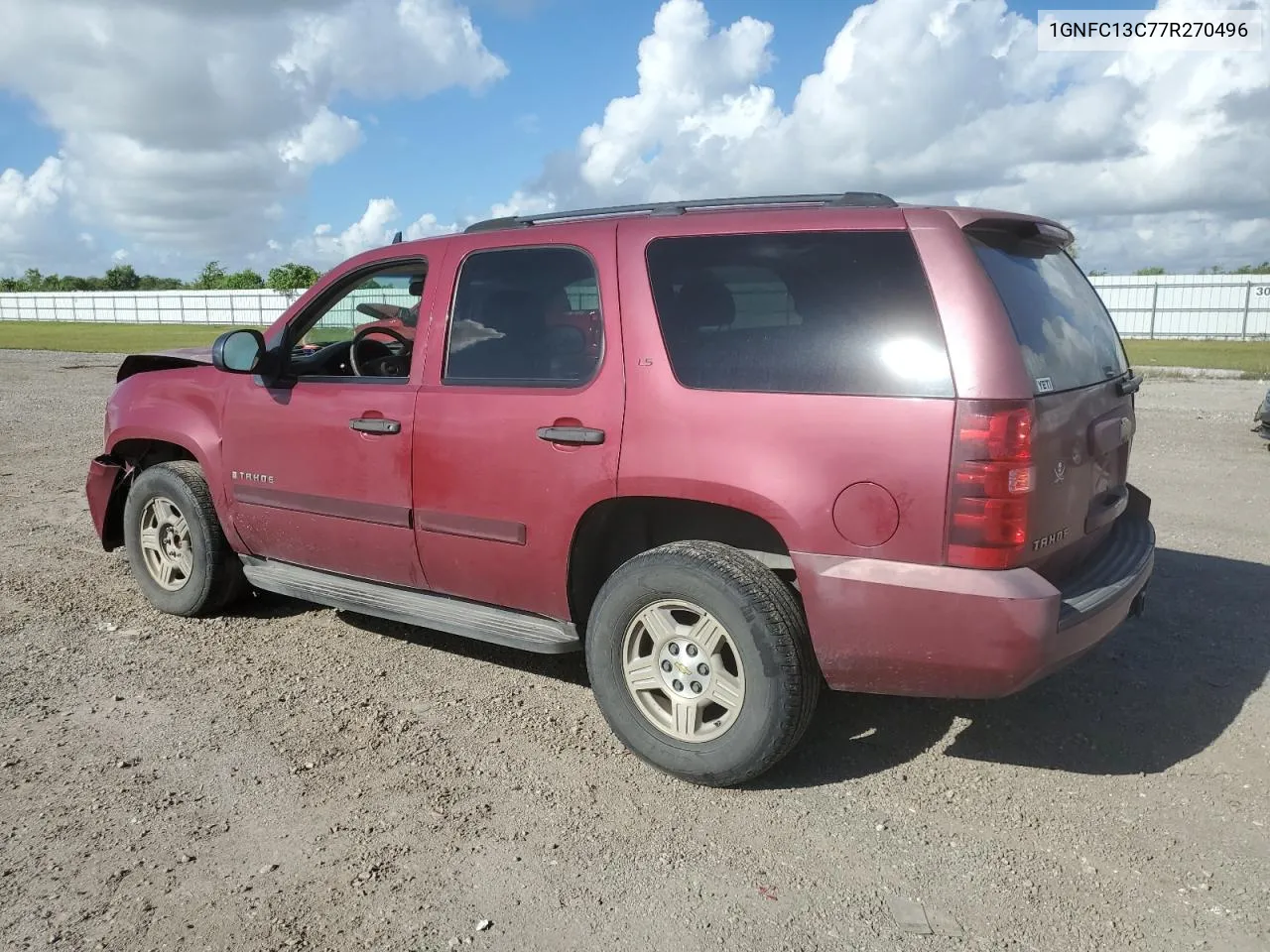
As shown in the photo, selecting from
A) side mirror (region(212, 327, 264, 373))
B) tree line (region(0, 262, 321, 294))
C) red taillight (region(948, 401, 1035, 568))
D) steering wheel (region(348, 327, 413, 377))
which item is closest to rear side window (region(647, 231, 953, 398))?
red taillight (region(948, 401, 1035, 568))

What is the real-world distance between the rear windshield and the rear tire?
12.6 feet

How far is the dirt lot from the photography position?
2721mm

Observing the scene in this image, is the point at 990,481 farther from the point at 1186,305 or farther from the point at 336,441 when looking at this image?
the point at 1186,305

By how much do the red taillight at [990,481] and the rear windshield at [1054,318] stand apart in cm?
21

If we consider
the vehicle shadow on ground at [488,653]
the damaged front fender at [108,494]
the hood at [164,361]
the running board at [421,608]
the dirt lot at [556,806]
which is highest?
the hood at [164,361]

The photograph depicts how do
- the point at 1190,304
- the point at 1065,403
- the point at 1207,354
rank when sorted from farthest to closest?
the point at 1190,304 < the point at 1207,354 < the point at 1065,403

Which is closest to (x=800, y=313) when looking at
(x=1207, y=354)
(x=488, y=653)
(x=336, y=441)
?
(x=336, y=441)

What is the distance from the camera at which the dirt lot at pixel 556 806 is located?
272cm

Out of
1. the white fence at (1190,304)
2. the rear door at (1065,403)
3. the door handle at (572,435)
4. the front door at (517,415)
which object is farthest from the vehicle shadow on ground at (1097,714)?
Answer: the white fence at (1190,304)

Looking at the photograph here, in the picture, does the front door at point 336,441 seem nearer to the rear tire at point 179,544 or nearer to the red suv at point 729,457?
the red suv at point 729,457

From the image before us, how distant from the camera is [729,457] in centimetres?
326

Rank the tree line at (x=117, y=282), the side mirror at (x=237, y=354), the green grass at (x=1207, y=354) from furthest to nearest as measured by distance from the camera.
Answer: the tree line at (x=117, y=282) → the green grass at (x=1207, y=354) → the side mirror at (x=237, y=354)

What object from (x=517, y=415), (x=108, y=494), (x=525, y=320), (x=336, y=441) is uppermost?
(x=525, y=320)

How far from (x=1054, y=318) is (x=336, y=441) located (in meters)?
2.88
